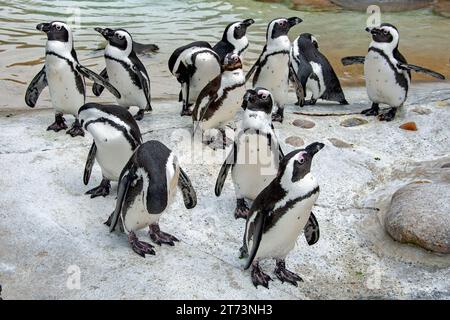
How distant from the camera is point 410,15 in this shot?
9977 mm

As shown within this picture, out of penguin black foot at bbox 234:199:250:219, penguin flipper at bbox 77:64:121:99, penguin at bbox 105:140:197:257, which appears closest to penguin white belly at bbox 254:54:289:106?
penguin flipper at bbox 77:64:121:99

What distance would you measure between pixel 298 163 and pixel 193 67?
2253 mm

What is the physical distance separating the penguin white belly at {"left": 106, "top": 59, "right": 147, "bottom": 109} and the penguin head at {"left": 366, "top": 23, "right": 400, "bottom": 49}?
1.86 m

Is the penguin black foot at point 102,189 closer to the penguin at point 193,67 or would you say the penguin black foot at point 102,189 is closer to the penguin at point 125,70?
the penguin at point 125,70

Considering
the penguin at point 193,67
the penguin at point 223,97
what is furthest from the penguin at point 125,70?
the penguin at point 223,97

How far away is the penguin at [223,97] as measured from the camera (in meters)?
4.26

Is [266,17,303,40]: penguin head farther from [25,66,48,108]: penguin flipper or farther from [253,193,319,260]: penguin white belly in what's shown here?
[253,193,319,260]: penguin white belly

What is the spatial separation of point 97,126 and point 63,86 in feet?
3.69

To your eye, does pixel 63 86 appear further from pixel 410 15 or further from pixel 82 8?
pixel 410 15

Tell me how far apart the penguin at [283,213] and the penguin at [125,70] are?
2.11 metres

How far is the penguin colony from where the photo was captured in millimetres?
3018

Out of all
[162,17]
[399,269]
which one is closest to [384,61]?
[399,269]

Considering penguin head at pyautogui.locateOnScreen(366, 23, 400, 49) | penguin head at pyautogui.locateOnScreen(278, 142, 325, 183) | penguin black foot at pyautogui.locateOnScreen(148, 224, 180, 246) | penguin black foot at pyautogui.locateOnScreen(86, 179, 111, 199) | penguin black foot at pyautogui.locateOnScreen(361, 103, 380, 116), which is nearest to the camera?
penguin head at pyautogui.locateOnScreen(278, 142, 325, 183)
